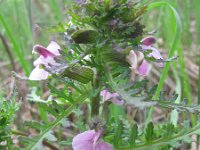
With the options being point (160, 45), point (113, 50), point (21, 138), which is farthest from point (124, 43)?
point (160, 45)

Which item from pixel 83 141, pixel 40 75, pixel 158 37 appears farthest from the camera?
pixel 158 37

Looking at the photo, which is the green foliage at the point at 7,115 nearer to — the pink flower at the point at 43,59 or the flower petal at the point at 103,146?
the pink flower at the point at 43,59

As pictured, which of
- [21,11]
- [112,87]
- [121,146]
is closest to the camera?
[112,87]

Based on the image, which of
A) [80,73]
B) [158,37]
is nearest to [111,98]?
[80,73]

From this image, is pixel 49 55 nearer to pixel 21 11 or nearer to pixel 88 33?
pixel 88 33

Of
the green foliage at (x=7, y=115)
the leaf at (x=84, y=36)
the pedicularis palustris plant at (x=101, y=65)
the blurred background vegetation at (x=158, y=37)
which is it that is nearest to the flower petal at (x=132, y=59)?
the pedicularis palustris plant at (x=101, y=65)

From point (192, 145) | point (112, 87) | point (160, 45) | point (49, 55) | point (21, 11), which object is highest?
point (21, 11)

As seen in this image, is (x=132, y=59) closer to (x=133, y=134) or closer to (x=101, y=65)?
(x=101, y=65)
